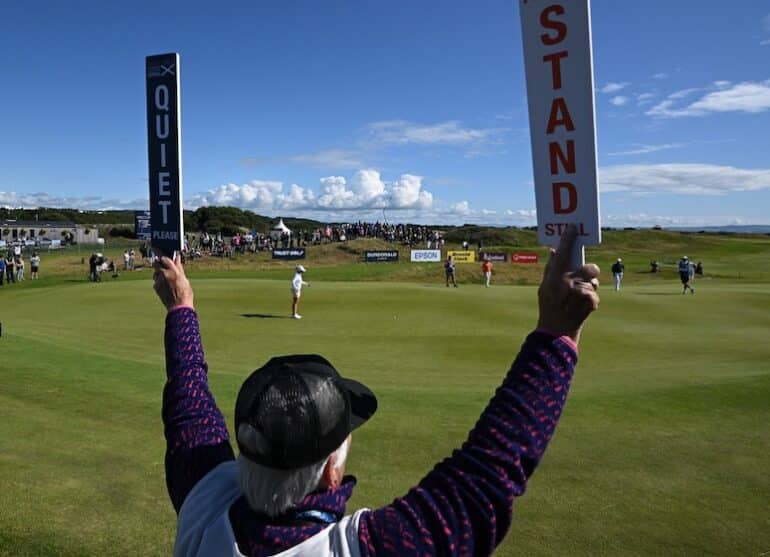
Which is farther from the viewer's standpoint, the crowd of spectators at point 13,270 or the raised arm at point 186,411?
the crowd of spectators at point 13,270

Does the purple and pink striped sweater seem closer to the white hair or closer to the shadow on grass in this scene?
the white hair

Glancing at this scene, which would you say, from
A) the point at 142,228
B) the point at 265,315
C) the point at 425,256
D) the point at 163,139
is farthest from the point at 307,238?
the point at 163,139

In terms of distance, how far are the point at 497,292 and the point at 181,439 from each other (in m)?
29.1

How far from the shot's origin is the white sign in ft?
7.77

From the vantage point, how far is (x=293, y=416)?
1809mm

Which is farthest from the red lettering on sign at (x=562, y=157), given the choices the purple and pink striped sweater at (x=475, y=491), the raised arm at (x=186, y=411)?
the raised arm at (x=186, y=411)

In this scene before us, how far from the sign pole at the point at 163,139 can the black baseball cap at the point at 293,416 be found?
289 cm

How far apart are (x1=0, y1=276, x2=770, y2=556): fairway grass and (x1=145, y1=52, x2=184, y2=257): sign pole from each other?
2660mm

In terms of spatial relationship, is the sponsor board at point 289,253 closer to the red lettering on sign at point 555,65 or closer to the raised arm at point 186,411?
the raised arm at point 186,411

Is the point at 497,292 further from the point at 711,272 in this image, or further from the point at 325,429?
the point at 711,272

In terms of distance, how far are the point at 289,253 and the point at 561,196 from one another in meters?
51.3

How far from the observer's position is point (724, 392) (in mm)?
10969

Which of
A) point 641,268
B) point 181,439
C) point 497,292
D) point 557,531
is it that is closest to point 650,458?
point 557,531

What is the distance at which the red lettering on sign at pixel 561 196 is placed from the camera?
8.02 ft
